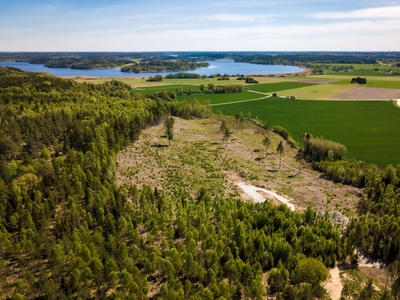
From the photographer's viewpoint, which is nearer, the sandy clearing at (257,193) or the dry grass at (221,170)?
the sandy clearing at (257,193)

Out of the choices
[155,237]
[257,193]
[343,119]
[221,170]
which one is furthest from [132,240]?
[343,119]

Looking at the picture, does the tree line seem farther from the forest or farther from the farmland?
the farmland

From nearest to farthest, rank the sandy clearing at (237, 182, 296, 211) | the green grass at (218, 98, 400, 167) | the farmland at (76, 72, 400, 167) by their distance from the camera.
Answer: the sandy clearing at (237, 182, 296, 211)
the green grass at (218, 98, 400, 167)
the farmland at (76, 72, 400, 167)

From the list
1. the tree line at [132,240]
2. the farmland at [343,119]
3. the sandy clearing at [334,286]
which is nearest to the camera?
the tree line at [132,240]

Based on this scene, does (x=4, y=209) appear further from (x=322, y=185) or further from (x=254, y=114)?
(x=254, y=114)

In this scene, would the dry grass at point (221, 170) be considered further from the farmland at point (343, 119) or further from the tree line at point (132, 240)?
the farmland at point (343, 119)

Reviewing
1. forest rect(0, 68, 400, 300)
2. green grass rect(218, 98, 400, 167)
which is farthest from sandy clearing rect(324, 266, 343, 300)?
green grass rect(218, 98, 400, 167)

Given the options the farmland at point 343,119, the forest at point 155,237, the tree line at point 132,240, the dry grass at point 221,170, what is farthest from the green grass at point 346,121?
the tree line at point 132,240

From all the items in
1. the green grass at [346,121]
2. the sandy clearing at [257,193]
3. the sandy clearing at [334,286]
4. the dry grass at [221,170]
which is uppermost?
the green grass at [346,121]
